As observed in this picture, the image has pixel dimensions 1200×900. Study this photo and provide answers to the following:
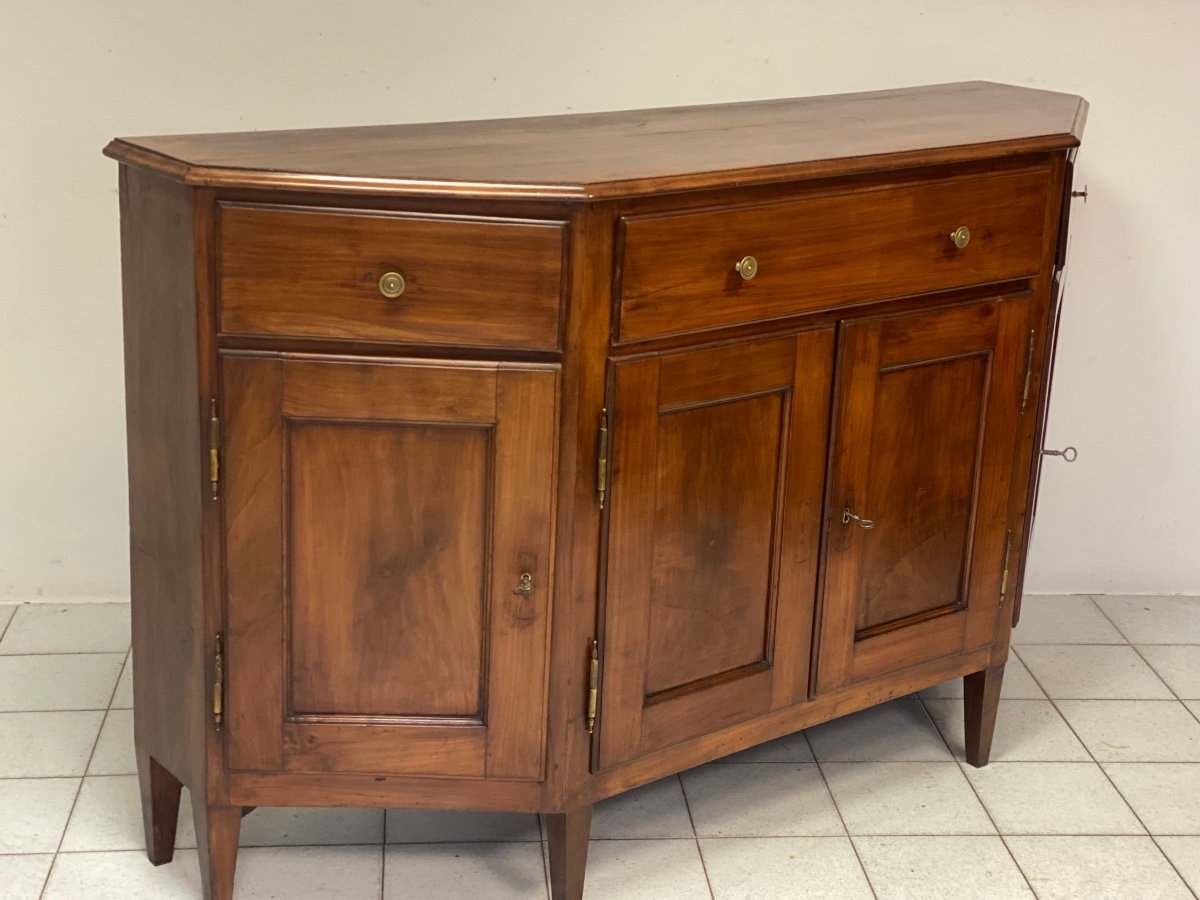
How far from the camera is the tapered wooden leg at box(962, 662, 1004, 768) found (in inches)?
115

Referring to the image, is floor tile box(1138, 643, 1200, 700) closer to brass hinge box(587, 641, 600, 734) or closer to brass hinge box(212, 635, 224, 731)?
→ brass hinge box(587, 641, 600, 734)

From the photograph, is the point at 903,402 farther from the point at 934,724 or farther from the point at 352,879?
the point at 352,879

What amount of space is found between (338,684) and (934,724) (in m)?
1.32

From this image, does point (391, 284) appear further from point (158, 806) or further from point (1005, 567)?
point (1005, 567)

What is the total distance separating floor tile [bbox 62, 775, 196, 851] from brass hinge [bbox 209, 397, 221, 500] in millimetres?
743

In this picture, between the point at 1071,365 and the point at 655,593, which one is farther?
the point at 1071,365

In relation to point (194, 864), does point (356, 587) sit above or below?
above

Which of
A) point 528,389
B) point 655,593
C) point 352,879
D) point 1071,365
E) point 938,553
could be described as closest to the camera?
point 528,389

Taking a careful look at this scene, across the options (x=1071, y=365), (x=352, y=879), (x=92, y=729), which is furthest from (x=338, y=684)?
(x=1071, y=365)

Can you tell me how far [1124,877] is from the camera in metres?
2.63

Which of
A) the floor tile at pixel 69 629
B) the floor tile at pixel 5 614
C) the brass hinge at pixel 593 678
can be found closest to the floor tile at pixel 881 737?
the brass hinge at pixel 593 678

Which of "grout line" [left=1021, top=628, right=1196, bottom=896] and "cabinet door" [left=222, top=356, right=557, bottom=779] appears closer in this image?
"cabinet door" [left=222, top=356, right=557, bottom=779]

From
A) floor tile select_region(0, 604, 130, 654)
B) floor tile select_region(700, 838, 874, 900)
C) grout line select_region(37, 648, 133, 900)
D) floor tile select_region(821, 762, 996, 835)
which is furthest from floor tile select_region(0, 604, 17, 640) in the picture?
floor tile select_region(821, 762, 996, 835)

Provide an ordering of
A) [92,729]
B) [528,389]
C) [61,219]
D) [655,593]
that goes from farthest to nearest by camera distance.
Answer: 1. [61,219]
2. [92,729]
3. [655,593]
4. [528,389]
